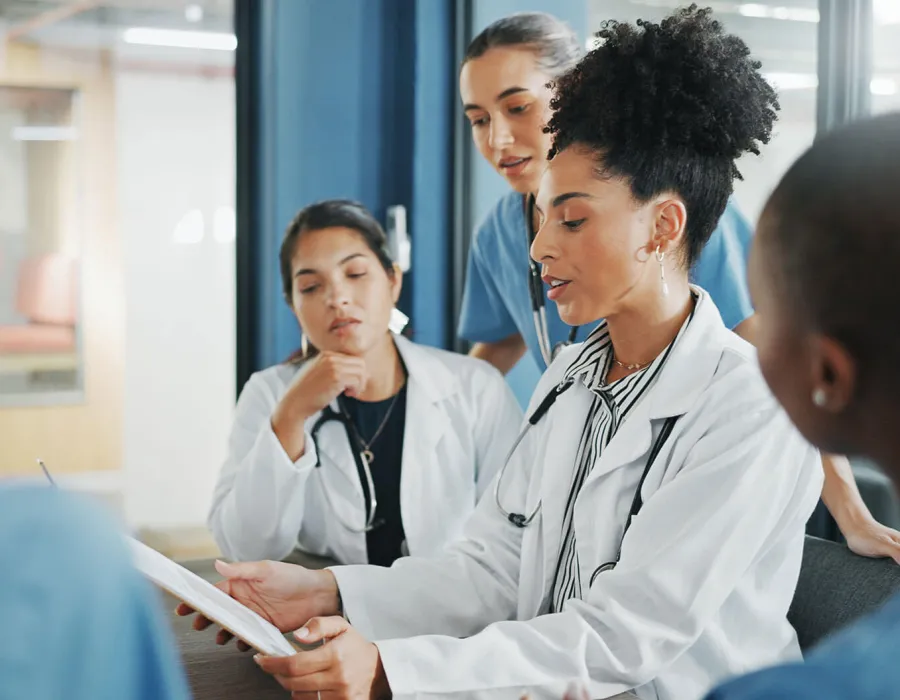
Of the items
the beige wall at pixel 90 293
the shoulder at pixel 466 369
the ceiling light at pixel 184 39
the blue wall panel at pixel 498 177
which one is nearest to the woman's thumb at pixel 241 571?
the shoulder at pixel 466 369

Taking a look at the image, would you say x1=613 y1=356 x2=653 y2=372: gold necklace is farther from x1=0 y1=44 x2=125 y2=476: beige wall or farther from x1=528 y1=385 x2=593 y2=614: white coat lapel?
x1=0 y1=44 x2=125 y2=476: beige wall

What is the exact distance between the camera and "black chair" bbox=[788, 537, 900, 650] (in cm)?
124

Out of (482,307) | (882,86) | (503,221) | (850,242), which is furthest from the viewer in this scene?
(482,307)

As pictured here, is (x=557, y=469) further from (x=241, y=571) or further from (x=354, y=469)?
(x=354, y=469)

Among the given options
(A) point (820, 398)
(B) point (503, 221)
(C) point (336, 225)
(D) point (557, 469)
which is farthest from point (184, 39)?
(A) point (820, 398)

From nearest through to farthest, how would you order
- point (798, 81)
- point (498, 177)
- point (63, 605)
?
1. point (63, 605)
2. point (798, 81)
3. point (498, 177)

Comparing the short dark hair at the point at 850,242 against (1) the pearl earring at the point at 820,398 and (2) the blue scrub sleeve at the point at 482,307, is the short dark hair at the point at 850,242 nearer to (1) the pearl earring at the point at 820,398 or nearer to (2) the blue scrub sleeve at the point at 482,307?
(1) the pearl earring at the point at 820,398

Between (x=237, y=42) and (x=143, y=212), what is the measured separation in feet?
1.80

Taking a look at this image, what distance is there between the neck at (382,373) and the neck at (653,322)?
0.83 meters

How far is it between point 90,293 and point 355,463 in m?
1.17

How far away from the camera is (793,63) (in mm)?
1908

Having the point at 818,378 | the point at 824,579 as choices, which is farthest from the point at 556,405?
the point at 818,378

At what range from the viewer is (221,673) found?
3.81 ft

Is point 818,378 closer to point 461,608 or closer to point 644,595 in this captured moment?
point 644,595
